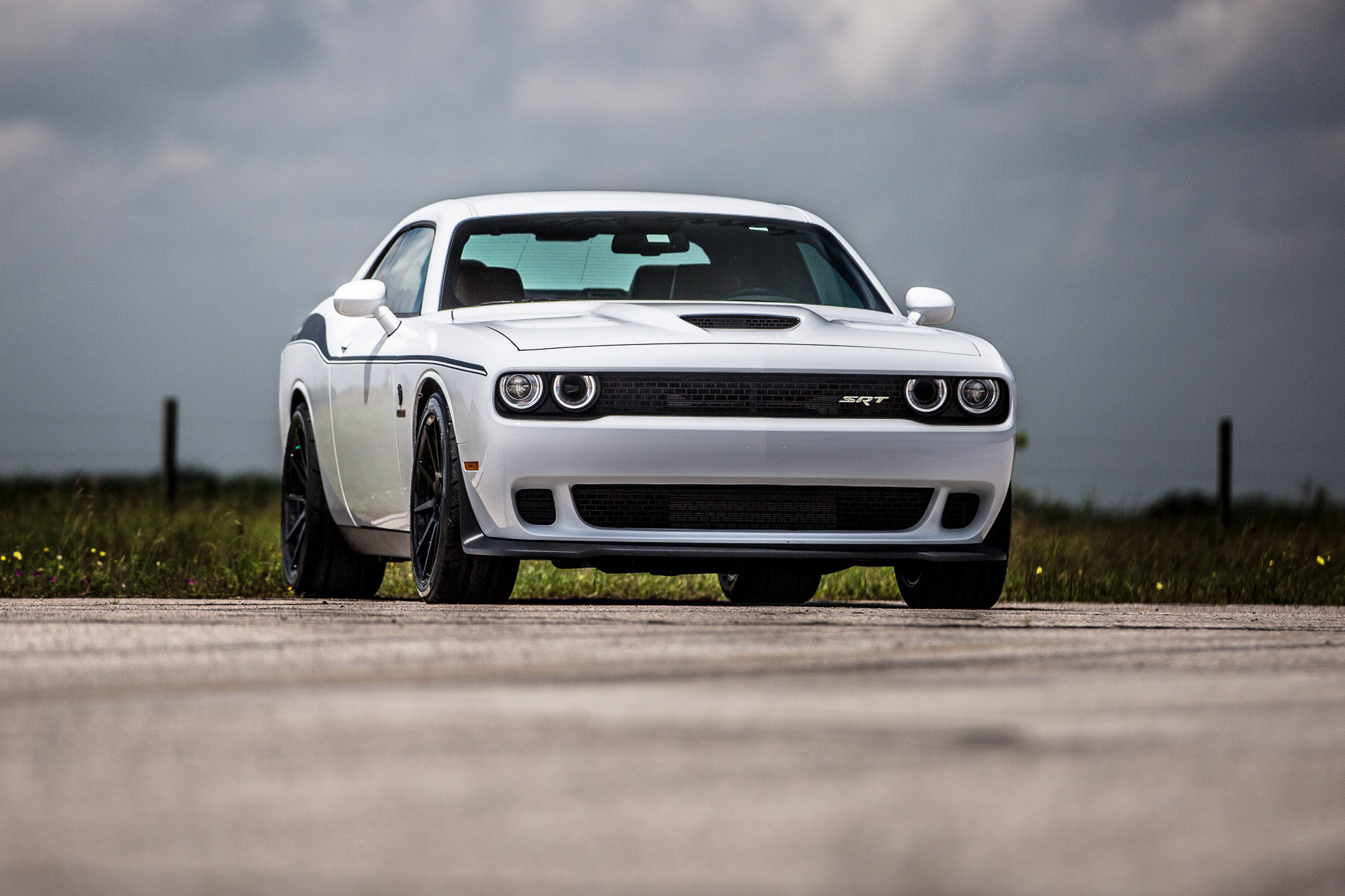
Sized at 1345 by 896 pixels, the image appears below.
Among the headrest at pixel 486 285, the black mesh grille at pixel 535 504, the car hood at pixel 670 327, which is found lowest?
the black mesh grille at pixel 535 504

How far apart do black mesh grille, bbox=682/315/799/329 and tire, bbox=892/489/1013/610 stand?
922 millimetres

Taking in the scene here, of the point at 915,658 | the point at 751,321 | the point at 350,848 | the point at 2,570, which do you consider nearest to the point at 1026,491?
the point at 2,570

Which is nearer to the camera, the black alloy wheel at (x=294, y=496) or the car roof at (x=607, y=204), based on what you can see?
the car roof at (x=607, y=204)

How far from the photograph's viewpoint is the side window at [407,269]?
26.7 ft

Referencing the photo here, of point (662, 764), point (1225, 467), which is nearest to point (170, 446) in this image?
point (1225, 467)

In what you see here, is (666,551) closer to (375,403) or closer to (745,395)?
(745,395)

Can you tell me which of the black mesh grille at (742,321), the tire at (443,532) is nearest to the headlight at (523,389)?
the tire at (443,532)

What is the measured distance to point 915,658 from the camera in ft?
15.4

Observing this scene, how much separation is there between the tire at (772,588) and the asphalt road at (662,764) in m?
4.06

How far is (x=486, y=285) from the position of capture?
25.7 feet

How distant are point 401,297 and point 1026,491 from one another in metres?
10.9

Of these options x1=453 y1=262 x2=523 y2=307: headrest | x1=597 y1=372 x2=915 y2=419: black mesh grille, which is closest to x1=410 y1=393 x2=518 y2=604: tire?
x1=597 y1=372 x2=915 y2=419: black mesh grille

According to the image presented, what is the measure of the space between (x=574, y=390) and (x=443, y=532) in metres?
0.68

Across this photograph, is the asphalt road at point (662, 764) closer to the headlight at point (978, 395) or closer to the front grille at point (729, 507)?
the front grille at point (729, 507)
